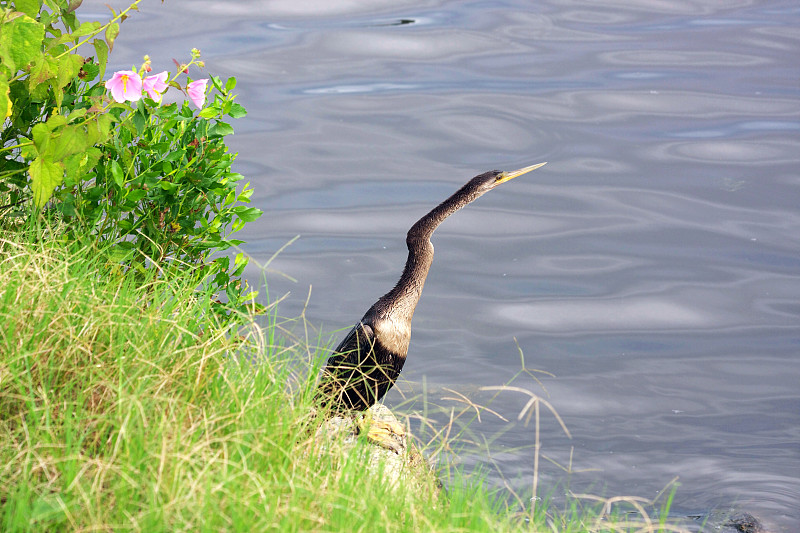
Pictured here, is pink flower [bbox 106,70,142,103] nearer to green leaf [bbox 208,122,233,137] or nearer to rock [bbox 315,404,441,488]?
green leaf [bbox 208,122,233,137]

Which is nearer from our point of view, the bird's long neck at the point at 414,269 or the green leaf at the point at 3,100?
the green leaf at the point at 3,100

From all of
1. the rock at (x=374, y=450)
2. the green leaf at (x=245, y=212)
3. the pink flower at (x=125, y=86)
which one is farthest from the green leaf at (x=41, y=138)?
the rock at (x=374, y=450)

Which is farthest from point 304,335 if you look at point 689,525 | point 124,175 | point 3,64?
point 689,525

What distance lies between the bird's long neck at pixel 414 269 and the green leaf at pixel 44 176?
1.99 metres

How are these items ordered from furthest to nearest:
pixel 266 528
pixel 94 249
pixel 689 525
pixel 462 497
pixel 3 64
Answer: pixel 689 525
pixel 94 249
pixel 3 64
pixel 462 497
pixel 266 528

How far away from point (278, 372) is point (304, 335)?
0.38 meters

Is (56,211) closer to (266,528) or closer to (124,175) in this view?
(124,175)

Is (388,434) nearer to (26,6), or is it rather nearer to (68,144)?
(68,144)

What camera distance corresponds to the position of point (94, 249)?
423 centimetres

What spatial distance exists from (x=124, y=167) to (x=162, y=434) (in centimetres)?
197

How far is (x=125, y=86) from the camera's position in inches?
161

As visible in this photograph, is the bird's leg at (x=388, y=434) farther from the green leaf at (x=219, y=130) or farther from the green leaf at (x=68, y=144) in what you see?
the green leaf at (x=68, y=144)

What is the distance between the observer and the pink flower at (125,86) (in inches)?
160

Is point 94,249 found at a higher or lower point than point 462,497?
higher
